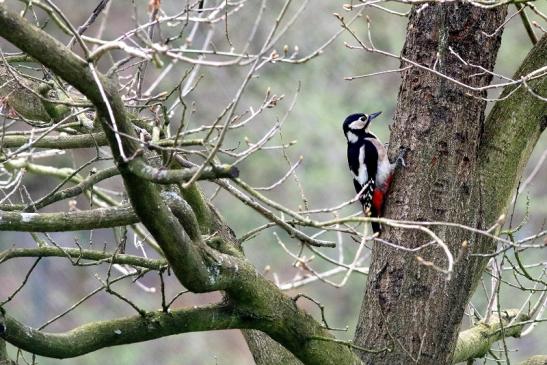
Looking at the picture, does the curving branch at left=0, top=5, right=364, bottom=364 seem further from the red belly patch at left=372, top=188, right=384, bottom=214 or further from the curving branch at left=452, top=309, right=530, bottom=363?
the red belly patch at left=372, top=188, right=384, bottom=214

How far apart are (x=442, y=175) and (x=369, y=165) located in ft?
4.37

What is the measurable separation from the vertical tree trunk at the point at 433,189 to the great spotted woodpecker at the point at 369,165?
0.44 feet

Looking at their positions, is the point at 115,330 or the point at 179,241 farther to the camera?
the point at 115,330

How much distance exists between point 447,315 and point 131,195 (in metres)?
1.79

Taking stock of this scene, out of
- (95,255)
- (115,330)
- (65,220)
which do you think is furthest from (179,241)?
(95,255)

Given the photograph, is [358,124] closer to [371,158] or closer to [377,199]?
[371,158]

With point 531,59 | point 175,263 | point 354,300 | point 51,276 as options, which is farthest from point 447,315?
point 51,276

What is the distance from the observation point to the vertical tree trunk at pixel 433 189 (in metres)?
4.05

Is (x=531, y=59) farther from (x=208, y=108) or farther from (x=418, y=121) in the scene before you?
(x=208, y=108)

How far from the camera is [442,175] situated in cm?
414

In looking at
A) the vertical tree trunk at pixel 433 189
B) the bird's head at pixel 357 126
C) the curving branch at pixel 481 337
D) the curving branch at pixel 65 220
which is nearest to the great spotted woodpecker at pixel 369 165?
the bird's head at pixel 357 126

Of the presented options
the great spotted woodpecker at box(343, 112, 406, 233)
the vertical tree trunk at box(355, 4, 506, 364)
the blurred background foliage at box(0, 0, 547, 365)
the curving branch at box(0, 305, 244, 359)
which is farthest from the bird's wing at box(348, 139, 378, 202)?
the blurred background foliage at box(0, 0, 547, 365)

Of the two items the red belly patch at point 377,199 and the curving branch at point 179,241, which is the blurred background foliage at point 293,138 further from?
the curving branch at point 179,241

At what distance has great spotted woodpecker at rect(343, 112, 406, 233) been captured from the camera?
173 inches
